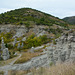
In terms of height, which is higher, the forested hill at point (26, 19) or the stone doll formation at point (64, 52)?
the forested hill at point (26, 19)

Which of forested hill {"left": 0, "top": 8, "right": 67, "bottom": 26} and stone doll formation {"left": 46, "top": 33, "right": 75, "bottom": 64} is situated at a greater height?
forested hill {"left": 0, "top": 8, "right": 67, "bottom": 26}

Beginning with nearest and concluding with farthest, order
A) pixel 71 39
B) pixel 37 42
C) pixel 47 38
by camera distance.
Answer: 1. pixel 71 39
2. pixel 37 42
3. pixel 47 38

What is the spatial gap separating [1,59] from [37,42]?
10686 mm

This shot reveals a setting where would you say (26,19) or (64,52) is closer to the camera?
(64,52)

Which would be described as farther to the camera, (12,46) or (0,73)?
(12,46)

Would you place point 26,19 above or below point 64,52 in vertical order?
above

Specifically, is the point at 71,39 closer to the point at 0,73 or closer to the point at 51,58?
the point at 51,58

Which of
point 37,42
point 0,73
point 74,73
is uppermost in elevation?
point 74,73

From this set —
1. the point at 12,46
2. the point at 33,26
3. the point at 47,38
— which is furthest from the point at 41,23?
the point at 12,46

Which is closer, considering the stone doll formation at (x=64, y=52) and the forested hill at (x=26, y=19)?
the stone doll formation at (x=64, y=52)

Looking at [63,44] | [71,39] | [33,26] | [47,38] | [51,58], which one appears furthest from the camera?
[33,26]

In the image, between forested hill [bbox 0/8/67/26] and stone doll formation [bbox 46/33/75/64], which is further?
forested hill [bbox 0/8/67/26]

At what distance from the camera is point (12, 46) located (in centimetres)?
2225

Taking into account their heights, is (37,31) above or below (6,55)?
above
